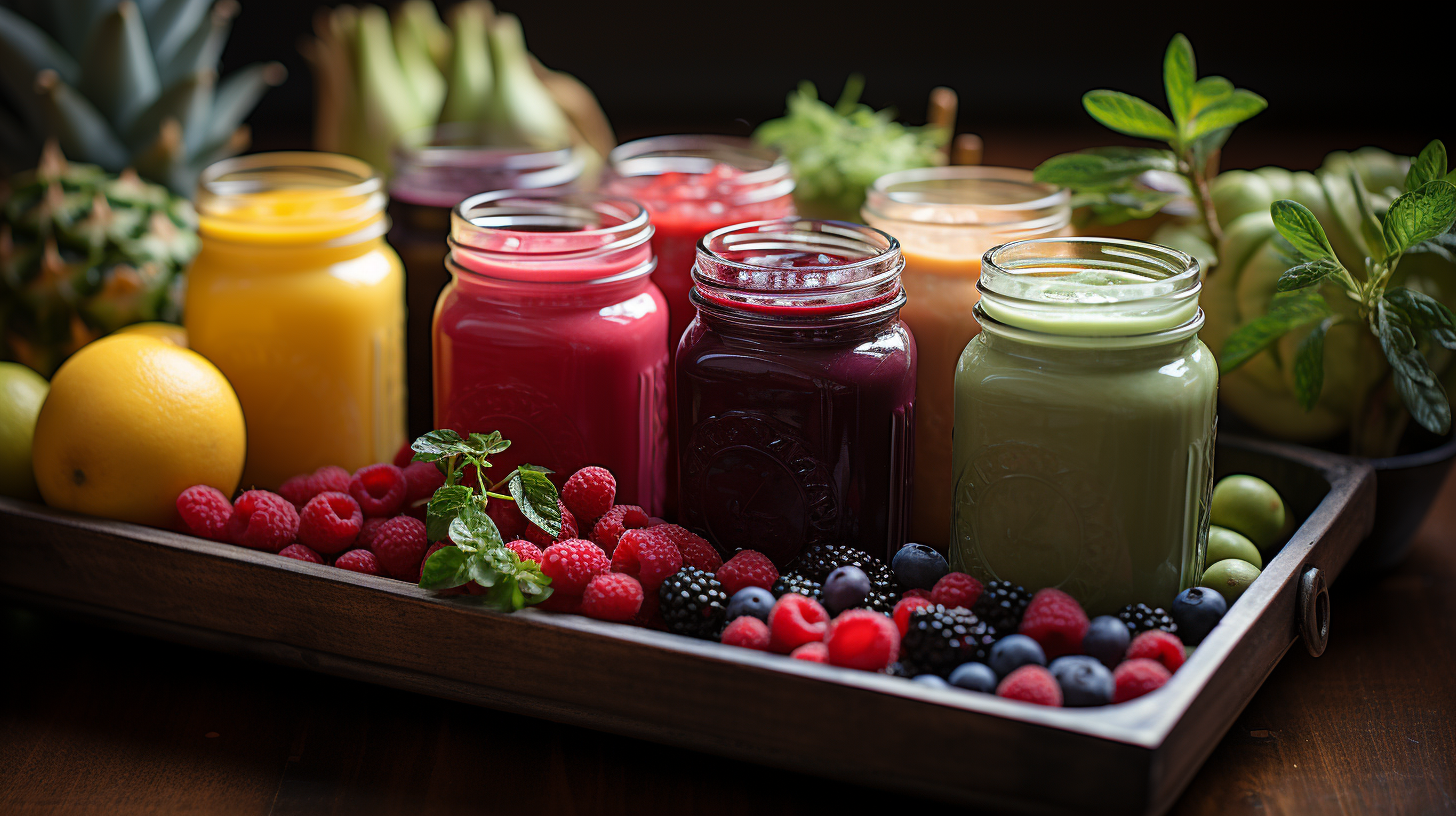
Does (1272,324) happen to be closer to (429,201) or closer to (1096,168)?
(1096,168)

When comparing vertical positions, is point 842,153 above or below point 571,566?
above

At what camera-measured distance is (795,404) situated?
3.09 feet

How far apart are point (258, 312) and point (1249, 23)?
2.45m

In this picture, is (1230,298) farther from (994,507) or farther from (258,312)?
(258,312)

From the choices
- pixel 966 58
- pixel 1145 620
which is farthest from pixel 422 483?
pixel 966 58

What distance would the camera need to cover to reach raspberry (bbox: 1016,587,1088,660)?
0.84 meters

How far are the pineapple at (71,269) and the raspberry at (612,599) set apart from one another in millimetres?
899

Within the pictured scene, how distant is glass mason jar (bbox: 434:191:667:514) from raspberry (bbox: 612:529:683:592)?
5.6 inches

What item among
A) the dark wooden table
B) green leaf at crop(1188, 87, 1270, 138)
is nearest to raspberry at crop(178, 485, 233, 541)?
the dark wooden table

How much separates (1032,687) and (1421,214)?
1.69 feet

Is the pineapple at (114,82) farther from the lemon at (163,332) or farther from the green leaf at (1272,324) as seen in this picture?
the green leaf at (1272,324)

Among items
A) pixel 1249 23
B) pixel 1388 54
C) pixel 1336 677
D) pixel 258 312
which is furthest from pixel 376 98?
pixel 1388 54

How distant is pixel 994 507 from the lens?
921mm

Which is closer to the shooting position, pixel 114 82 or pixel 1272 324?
pixel 1272 324
